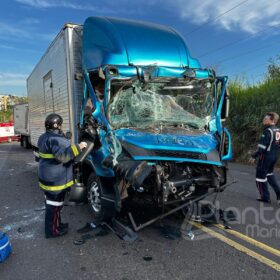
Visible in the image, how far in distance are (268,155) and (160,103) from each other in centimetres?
252

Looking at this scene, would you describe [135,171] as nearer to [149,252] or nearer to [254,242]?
[149,252]

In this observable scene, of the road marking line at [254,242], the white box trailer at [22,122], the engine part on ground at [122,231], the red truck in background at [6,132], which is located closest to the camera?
the road marking line at [254,242]

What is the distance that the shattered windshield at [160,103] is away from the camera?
439cm

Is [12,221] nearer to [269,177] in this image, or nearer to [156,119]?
[156,119]

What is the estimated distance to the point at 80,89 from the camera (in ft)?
18.1

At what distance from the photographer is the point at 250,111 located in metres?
12.0

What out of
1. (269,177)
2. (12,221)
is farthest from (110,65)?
(269,177)

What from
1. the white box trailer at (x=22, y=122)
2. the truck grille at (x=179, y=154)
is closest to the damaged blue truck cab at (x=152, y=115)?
the truck grille at (x=179, y=154)

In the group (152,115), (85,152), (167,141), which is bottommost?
(85,152)

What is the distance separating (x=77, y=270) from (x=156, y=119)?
2343 mm

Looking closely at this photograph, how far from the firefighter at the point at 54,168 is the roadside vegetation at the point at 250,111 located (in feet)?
28.7

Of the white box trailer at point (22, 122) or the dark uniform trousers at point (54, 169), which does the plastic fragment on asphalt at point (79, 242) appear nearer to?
the dark uniform trousers at point (54, 169)

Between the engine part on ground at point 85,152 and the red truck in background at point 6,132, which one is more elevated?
the engine part on ground at point 85,152

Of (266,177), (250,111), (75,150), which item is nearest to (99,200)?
(75,150)
